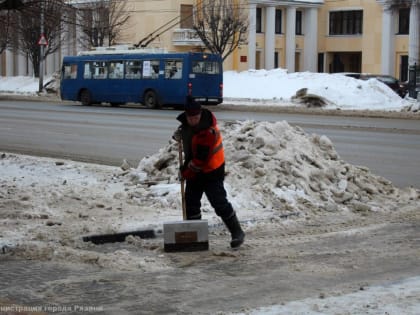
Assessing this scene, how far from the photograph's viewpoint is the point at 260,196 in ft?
33.9

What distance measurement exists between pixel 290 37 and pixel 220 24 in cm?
1559

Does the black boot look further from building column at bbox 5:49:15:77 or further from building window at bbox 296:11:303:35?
building column at bbox 5:49:15:77

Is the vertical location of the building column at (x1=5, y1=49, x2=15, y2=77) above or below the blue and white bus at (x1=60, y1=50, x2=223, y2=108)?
above

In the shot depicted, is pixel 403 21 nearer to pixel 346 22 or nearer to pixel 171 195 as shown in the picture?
pixel 346 22

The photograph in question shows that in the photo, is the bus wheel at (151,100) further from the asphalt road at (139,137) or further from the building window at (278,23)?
the building window at (278,23)

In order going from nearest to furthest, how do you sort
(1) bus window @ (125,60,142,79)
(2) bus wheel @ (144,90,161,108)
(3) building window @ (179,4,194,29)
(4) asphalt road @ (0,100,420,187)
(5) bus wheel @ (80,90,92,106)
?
(4) asphalt road @ (0,100,420,187)
(2) bus wheel @ (144,90,161,108)
(1) bus window @ (125,60,142,79)
(5) bus wheel @ (80,90,92,106)
(3) building window @ (179,4,194,29)

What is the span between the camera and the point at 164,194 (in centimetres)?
1060

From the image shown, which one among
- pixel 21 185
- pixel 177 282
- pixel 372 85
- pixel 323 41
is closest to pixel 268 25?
pixel 323 41

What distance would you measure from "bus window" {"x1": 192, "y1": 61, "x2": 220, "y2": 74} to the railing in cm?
2310

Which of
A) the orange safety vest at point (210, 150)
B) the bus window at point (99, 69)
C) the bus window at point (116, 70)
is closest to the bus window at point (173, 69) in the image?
the bus window at point (116, 70)

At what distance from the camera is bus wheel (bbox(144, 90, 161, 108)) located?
36.7 metres

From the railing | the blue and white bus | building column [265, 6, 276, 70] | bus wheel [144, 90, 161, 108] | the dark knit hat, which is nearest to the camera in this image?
the dark knit hat

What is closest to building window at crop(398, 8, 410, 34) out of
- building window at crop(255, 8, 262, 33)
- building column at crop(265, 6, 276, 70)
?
building column at crop(265, 6, 276, 70)

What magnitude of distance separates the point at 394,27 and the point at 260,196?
56407 mm
